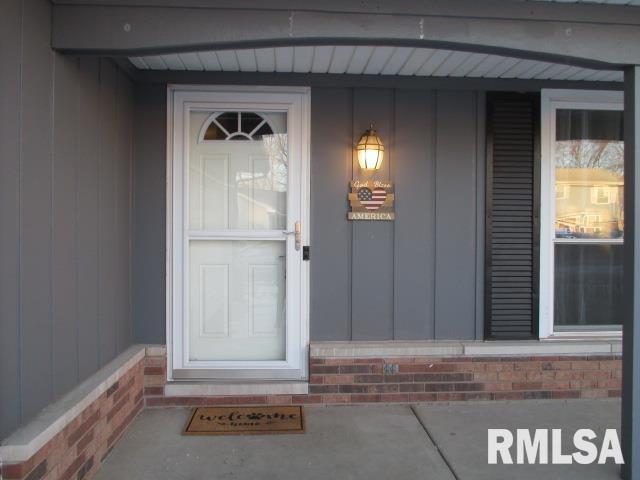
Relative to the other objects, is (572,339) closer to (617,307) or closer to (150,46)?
(617,307)

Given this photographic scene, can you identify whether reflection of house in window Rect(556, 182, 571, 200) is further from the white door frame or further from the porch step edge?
the porch step edge

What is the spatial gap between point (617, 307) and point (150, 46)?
4.15 m

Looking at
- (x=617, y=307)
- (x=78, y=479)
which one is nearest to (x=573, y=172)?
(x=617, y=307)

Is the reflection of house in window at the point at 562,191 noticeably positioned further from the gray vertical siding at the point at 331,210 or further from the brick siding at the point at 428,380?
the gray vertical siding at the point at 331,210

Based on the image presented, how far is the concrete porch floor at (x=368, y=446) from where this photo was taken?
300 centimetres

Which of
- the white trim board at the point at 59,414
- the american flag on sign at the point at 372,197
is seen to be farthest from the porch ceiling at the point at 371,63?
the white trim board at the point at 59,414

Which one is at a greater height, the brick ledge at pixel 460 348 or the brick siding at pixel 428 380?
the brick ledge at pixel 460 348

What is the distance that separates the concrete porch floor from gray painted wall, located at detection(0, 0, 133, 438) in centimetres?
67

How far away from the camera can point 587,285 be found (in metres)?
4.27

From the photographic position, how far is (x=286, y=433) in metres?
3.50

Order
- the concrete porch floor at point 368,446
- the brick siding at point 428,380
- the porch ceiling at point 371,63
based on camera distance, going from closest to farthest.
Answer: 1. the concrete porch floor at point 368,446
2. the porch ceiling at point 371,63
3. the brick siding at point 428,380

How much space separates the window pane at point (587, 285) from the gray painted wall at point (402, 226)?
28.5 inches

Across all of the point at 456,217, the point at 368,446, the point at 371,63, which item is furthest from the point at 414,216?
the point at 368,446

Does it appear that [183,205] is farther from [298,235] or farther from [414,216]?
[414,216]
